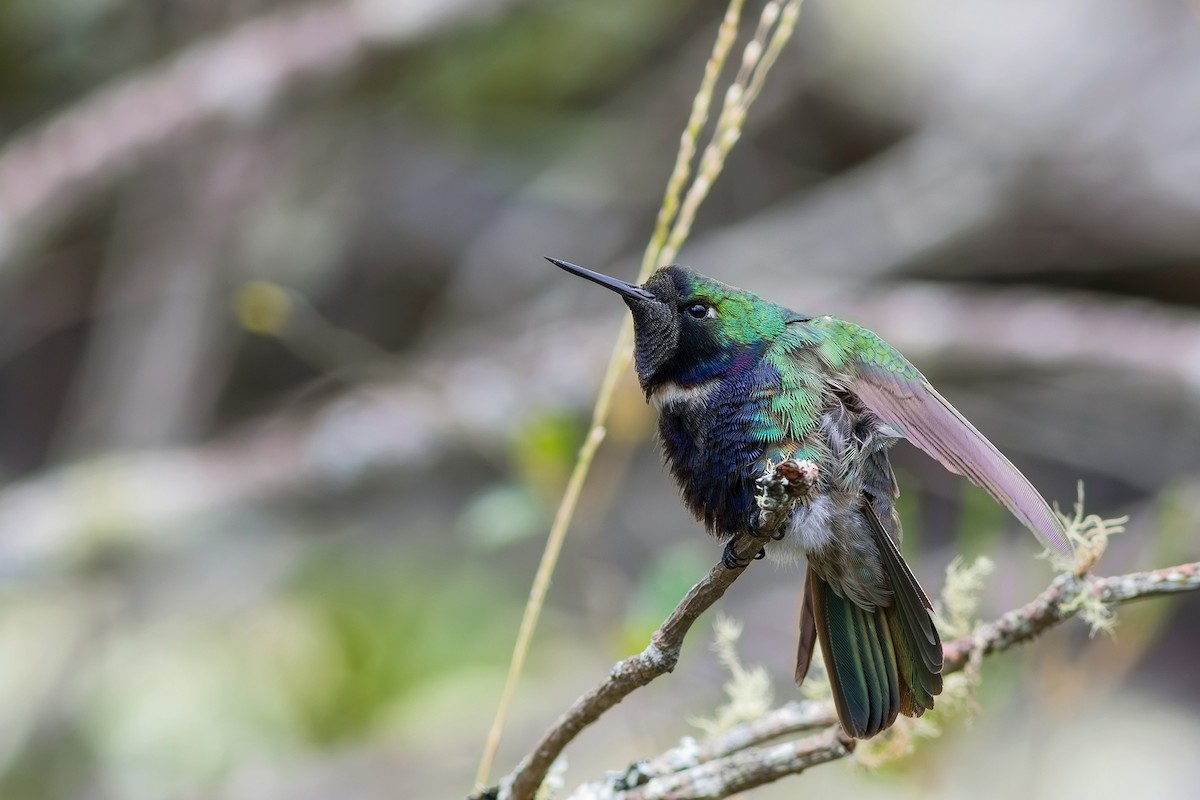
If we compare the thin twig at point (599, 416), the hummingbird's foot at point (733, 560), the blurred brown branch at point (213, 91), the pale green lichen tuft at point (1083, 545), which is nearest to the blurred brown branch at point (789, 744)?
the pale green lichen tuft at point (1083, 545)

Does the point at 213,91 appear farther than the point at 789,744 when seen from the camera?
Yes

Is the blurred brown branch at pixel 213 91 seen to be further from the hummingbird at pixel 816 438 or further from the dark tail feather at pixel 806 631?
Answer: the dark tail feather at pixel 806 631

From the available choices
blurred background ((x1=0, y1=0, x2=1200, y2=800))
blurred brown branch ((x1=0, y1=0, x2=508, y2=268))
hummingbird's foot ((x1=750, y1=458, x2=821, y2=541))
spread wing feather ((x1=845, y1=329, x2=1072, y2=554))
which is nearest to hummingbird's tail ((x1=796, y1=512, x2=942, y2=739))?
spread wing feather ((x1=845, y1=329, x2=1072, y2=554))

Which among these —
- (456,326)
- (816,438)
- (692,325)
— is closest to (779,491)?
(816,438)

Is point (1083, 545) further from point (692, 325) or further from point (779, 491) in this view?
point (692, 325)

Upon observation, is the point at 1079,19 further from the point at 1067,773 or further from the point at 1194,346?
the point at 1067,773

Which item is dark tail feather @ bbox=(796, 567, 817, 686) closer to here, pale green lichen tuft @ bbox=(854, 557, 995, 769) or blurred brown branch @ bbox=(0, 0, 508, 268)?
pale green lichen tuft @ bbox=(854, 557, 995, 769)
